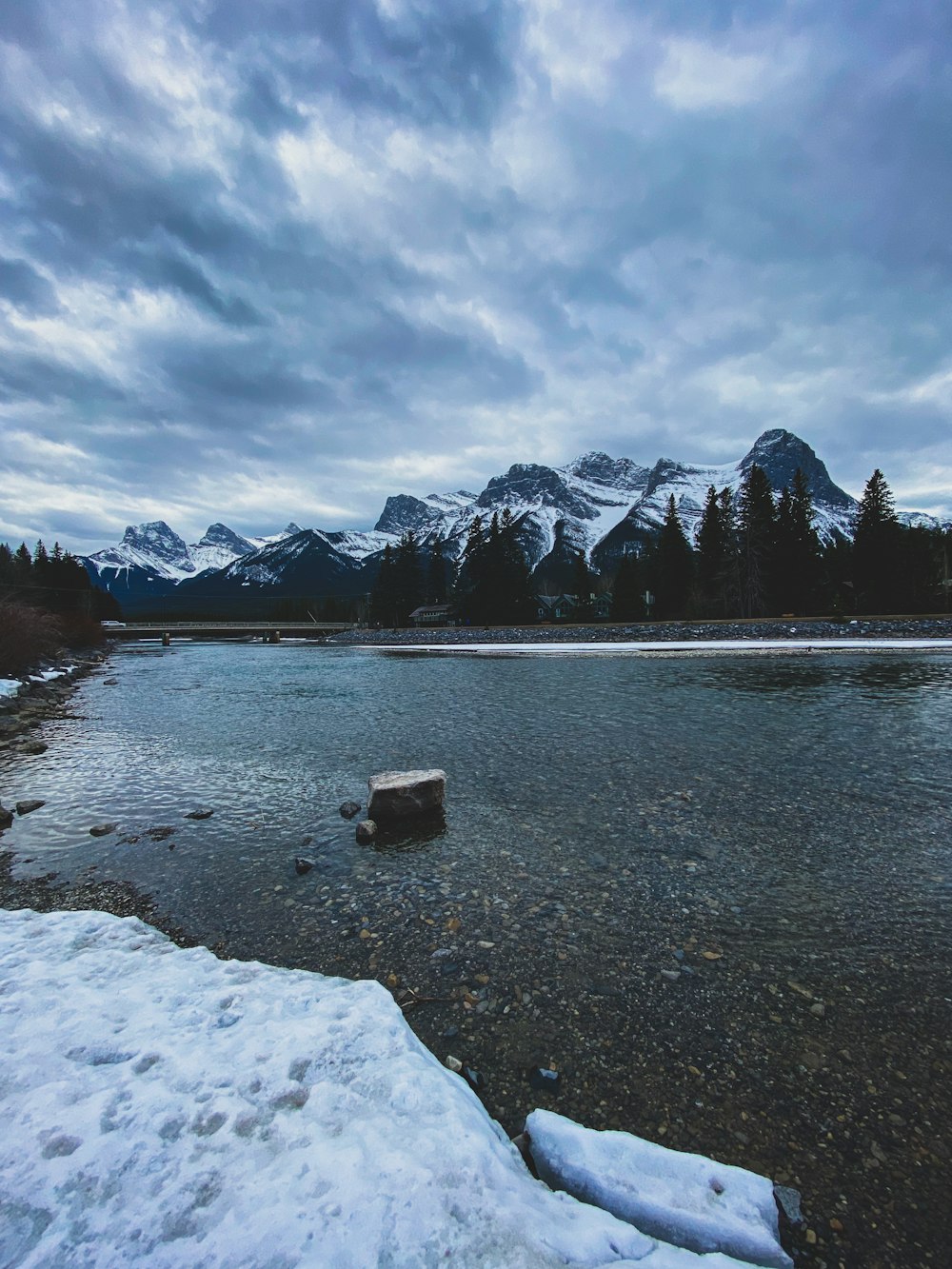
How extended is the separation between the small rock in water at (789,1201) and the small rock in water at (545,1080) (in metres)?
1.48

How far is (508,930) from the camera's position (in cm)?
613

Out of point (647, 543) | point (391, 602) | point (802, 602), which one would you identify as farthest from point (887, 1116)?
point (391, 602)

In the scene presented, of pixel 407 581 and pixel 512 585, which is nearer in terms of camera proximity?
pixel 512 585

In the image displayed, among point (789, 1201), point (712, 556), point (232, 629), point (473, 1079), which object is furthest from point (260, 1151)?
point (232, 629)

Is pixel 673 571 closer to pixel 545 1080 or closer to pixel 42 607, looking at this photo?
pixel 42 607

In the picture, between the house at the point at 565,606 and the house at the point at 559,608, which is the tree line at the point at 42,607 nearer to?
the house at the point at 565,606

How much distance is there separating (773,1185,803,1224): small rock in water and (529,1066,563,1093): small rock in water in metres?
1.48

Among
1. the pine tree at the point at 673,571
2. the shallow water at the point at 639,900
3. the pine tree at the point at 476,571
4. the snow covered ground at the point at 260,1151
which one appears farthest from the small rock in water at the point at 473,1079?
the pine tree at the point at 476,571

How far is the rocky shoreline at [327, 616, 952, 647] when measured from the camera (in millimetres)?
50719

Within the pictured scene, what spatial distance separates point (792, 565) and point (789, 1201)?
264 ft

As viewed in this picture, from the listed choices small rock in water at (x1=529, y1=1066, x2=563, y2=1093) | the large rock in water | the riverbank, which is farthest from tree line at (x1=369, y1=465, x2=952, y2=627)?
small rock in water at (x1=529, y1=1066, x2=563, y2=1093)

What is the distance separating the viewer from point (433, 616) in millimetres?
117438

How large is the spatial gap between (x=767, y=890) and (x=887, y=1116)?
3184mm

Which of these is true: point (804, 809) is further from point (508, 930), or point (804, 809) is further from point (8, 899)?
point (8, 899)
